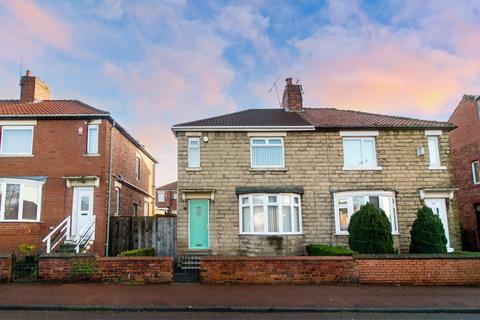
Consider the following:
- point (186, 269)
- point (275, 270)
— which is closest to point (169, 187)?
point (186, 269)

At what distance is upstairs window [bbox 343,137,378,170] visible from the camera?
18703mm

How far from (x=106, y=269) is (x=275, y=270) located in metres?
5.15

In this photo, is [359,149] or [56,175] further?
[359,149]

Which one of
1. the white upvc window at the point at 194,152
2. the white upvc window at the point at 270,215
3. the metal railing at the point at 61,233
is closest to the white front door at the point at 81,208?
the metal railing at the point at 61,233

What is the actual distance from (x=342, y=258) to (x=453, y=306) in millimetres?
3392

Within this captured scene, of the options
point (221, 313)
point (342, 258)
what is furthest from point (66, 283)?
point (342, 258)

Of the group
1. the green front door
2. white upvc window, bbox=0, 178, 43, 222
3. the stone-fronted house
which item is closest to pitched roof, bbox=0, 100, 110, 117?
white upvc window, bbox=0, 178, 43, 222

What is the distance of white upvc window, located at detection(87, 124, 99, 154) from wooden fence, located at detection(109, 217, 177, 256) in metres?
3.28

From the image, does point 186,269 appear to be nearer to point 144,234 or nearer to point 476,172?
point 144,234

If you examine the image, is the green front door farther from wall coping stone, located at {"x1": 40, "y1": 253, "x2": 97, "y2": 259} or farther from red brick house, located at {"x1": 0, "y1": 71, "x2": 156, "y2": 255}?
wall coping stone, located at {"x1": 40, "y1": 253, "x2": 97, "y2": 259}

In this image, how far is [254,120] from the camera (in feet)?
64.5

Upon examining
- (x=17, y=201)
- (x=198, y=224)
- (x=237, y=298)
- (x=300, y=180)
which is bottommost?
(x=237, y=298)

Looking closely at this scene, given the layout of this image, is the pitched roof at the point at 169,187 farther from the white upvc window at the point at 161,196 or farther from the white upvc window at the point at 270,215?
the white upvc window at the point at 270,215

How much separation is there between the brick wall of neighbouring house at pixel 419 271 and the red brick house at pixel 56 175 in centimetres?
1129
